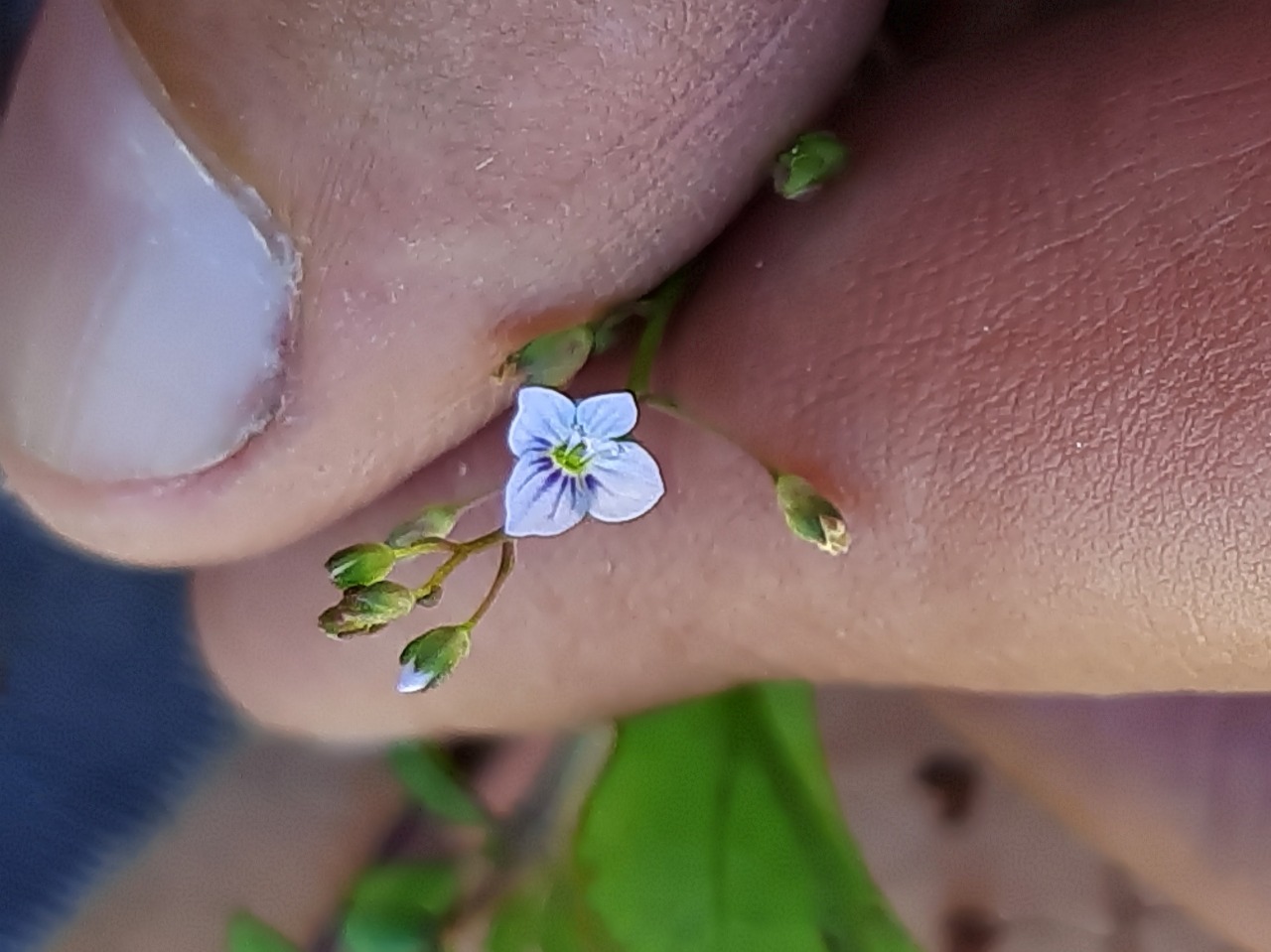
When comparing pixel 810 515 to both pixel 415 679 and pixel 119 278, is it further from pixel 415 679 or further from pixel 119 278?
pixel 119 278

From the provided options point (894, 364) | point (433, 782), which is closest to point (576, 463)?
point (894, 364)

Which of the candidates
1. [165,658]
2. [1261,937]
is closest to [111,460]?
[165,658]

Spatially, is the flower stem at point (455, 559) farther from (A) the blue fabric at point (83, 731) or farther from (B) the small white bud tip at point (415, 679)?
(A) the blue fabric at point (83, 731)

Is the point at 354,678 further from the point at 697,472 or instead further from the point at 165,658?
the point at 165,658

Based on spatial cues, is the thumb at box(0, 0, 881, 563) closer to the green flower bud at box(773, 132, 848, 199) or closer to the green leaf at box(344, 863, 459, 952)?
the green flower bud at box(773, 132, 848, 199)

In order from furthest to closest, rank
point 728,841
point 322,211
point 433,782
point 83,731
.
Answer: point 83,731, point 433,782, point 728,841, point 322,211

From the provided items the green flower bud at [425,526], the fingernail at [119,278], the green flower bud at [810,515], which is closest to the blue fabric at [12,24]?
the fingernail at [119,278]
